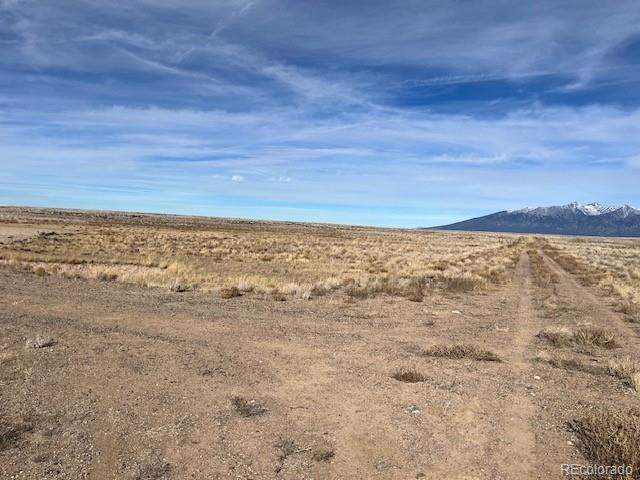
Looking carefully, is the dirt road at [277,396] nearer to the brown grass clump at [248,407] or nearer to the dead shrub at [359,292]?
the brown grass clump at [248,407]

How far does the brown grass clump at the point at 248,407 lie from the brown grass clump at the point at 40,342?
4429mm

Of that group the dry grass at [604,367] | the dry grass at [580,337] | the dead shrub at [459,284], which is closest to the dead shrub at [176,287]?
the dead shrub at [459,284]

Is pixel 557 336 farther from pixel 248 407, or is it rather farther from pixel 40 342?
pixel 40 342

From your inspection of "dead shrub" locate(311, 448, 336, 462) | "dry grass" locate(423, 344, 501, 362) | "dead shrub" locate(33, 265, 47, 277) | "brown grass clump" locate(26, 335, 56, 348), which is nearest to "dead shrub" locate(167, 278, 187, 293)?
"dead shrub" locate(33, 265, 47, 277)

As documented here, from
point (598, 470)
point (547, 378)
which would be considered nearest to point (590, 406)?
point (547, 378)

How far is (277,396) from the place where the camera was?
7.30m

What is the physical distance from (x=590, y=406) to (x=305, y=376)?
4.28 meters

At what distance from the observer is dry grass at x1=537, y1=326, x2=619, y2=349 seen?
10930mm

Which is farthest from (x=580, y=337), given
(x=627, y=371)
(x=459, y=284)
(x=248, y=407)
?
(x=459, y=284)

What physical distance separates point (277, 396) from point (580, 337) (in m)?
7.75

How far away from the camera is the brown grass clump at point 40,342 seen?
29.8 ft

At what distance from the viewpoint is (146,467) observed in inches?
201

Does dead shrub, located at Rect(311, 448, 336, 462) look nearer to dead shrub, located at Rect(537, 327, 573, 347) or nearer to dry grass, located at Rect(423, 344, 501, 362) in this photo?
dry grass, located at Rect(423, 344, 501, 362)

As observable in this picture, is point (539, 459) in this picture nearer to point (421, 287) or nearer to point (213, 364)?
point (213, 364)
